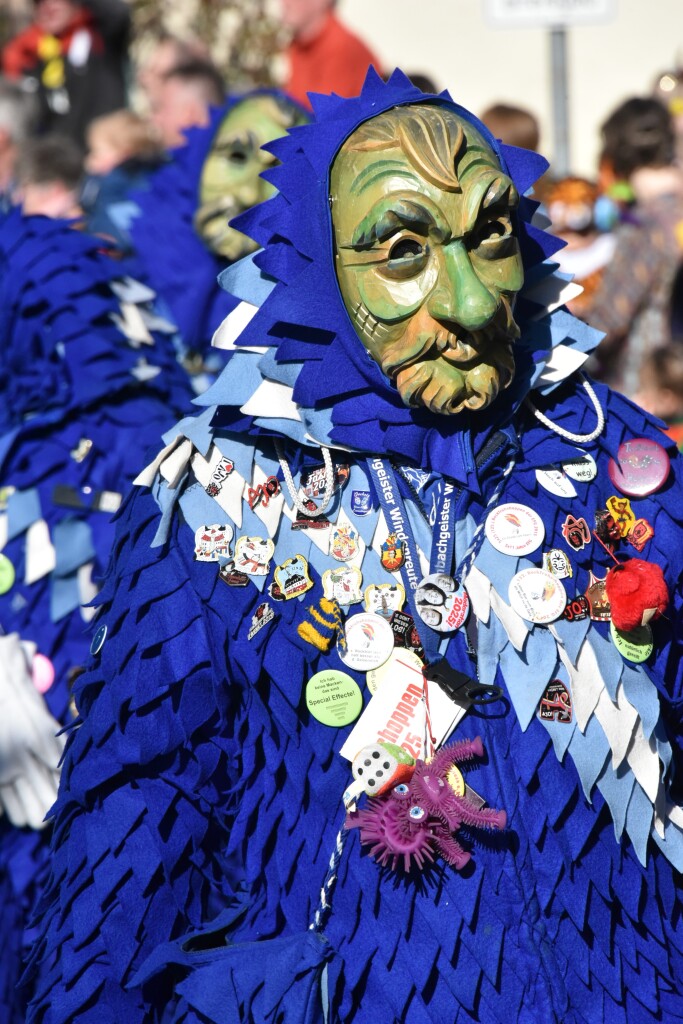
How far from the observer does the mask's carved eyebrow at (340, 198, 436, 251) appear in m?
2.23

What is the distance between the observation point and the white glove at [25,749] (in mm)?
3082

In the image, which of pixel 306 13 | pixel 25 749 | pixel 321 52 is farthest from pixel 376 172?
pixel 306 13

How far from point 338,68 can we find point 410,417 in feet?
13.4

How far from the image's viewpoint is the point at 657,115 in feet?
18.0

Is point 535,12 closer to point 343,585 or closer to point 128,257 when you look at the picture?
point 128,257

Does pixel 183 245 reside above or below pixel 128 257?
above

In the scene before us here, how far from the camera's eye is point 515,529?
2324 mm

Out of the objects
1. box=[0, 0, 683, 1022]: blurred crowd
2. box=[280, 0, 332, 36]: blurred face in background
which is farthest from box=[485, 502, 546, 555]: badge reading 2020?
box=[280, 0, 332, 36]: blurred face in background

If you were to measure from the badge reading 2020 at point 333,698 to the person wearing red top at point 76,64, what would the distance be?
563cm

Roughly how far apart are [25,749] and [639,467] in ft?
4.71

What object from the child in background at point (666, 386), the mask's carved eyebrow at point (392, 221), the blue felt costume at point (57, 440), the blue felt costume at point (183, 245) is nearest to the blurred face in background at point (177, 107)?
the blue felt costume at point (183, 245)

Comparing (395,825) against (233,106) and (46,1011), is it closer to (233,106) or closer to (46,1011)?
(46,1011)

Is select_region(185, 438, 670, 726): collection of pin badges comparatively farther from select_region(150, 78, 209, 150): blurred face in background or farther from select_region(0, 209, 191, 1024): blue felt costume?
select_region(150, 78, 209, 150): blurred face in background

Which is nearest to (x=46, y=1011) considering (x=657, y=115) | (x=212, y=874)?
(x=212, y=874)
